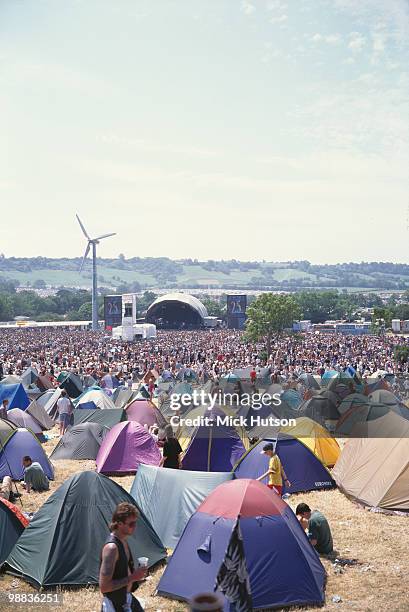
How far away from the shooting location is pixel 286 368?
117ft

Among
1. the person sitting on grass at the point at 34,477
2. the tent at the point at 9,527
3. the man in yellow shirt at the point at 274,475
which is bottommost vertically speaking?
the person sitting on grass at the point at 34,477

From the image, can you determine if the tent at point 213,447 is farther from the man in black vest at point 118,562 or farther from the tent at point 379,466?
the man in black vest at point 118,562

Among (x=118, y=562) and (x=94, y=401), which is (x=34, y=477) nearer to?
(x=94, y=401)

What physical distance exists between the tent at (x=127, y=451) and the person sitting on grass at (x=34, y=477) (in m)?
1.23

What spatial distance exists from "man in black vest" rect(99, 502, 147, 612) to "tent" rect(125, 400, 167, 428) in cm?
1199

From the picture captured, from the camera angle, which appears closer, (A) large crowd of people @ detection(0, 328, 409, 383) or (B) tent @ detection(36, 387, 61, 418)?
(B) tent @ detection(36, 387, 61, 418)

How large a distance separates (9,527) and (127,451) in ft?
16.4

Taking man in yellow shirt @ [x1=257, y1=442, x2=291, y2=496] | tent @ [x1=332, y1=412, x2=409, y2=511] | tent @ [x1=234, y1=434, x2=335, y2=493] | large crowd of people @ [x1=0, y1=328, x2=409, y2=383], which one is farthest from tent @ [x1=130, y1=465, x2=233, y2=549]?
large crowd of people @ [x1=0, y1=328, x2=409, y2=383]

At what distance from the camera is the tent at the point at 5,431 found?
12.9 metres

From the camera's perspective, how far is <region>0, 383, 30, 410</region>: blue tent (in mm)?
20188

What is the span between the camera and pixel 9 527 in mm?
8258

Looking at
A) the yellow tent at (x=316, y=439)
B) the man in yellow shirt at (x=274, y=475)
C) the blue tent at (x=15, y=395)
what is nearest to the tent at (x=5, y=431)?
the yellow tent at (x=316, y=439)

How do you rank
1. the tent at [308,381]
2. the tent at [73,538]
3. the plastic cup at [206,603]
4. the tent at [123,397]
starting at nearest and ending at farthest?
the plastic cup at [206,603]
the tent at [73,538]
the tent at [123,397]
the tent at [308,381]

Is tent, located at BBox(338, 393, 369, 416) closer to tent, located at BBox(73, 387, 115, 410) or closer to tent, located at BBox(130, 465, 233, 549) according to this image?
tent, located at BBox(73, 387, 115, 410)
